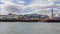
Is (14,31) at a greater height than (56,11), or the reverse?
(56,11)

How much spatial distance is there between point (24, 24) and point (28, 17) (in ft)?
0.52

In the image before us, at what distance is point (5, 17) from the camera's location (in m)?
1.82

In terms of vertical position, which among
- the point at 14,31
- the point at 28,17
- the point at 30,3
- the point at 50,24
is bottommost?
the point at 14,31

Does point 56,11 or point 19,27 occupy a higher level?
point 56,11

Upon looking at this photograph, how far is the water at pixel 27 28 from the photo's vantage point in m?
1.85

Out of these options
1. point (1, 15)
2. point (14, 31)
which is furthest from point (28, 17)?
point (1, 15)

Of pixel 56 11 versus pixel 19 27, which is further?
pixel 19 27

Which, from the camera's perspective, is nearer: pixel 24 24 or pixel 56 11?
pixel 56 11

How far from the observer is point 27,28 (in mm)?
1896

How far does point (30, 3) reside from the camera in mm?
1832

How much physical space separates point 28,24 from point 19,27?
0.18m

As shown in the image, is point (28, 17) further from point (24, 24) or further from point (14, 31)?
point (14, 31)

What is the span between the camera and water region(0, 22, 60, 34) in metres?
1.85

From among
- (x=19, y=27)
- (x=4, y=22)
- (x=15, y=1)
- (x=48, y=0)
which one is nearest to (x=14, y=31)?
(x=19, y=27)
